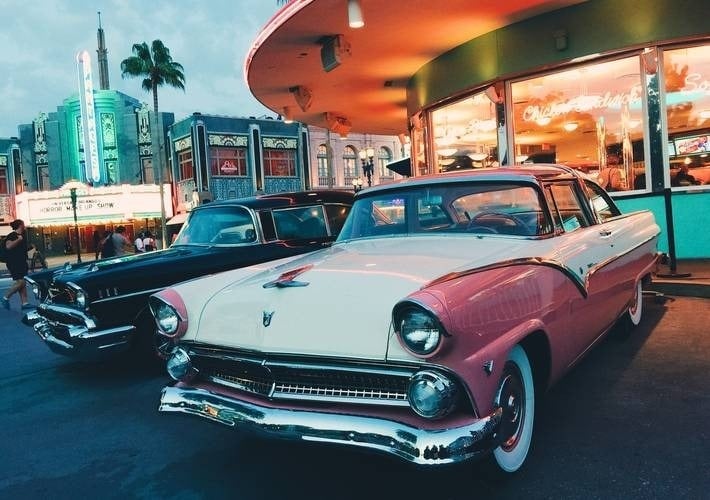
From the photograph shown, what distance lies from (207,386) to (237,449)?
600 mm

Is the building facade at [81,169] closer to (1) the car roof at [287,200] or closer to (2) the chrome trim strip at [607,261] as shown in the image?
(1) the car roof at [287,200]

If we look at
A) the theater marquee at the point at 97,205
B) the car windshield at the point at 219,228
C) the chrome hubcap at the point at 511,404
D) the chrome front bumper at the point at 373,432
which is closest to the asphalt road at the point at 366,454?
the chrome front bumper at the point at 373,432

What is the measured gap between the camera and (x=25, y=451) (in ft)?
11.5

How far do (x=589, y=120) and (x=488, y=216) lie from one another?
6641 mm

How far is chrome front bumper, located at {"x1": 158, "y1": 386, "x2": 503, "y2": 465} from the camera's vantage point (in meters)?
2.12

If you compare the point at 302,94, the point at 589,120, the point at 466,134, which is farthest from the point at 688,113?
the point at 302,94

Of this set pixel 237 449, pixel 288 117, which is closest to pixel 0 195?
pixel 288 117

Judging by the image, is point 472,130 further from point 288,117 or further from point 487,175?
point 487,175

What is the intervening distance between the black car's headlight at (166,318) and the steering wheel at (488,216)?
1.82 metres

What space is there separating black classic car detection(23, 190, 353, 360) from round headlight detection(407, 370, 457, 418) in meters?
3.30

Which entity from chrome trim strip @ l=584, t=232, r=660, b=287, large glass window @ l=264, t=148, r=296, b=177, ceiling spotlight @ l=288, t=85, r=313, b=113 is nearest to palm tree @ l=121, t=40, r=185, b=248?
large glass window @ l=264, t=148, r=296, b=177

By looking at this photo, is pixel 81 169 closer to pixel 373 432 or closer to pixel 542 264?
pixel 542 264

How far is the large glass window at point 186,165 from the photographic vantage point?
32000 millimetres

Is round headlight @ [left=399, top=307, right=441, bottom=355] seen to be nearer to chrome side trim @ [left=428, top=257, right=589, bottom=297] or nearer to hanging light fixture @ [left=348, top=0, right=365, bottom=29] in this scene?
chrome side trim @ [left=428, top=257, right=589, bottom=297]
